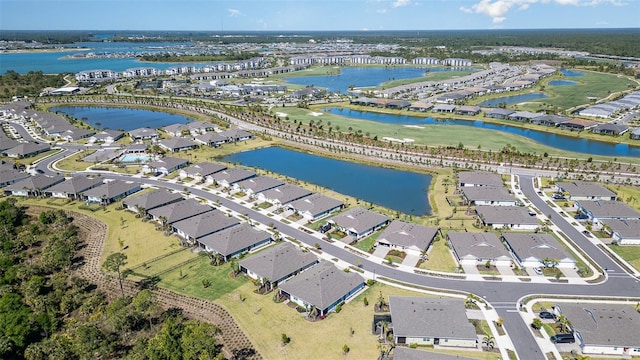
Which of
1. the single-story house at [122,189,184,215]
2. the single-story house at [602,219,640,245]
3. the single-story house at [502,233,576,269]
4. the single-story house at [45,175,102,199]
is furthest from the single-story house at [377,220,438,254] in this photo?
the single-story house at [45,175,102,199]

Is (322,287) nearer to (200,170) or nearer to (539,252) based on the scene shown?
(539,252)

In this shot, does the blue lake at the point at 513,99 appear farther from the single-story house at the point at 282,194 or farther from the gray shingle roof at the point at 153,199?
the gray shingle roof at the point at 153,199

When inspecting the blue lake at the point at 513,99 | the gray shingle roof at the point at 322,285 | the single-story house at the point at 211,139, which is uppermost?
the blue lake at the point at 513,99

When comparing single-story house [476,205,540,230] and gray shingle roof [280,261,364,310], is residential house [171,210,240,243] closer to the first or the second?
gray shingle roof [280,261,364,310]

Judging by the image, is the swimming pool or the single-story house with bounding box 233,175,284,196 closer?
the single-story house with bounding box 233,175,284,196

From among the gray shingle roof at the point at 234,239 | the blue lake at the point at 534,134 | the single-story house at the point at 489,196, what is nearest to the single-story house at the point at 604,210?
A: the single-story house at the point at 489,196

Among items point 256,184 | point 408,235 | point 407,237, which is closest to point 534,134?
point 408,235

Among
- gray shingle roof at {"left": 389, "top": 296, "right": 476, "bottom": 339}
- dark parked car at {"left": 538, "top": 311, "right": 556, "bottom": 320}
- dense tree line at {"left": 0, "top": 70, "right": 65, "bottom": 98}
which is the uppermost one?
dense tree line at {"left": 0, "top": 70, "right": 65, "bottom": 98}
